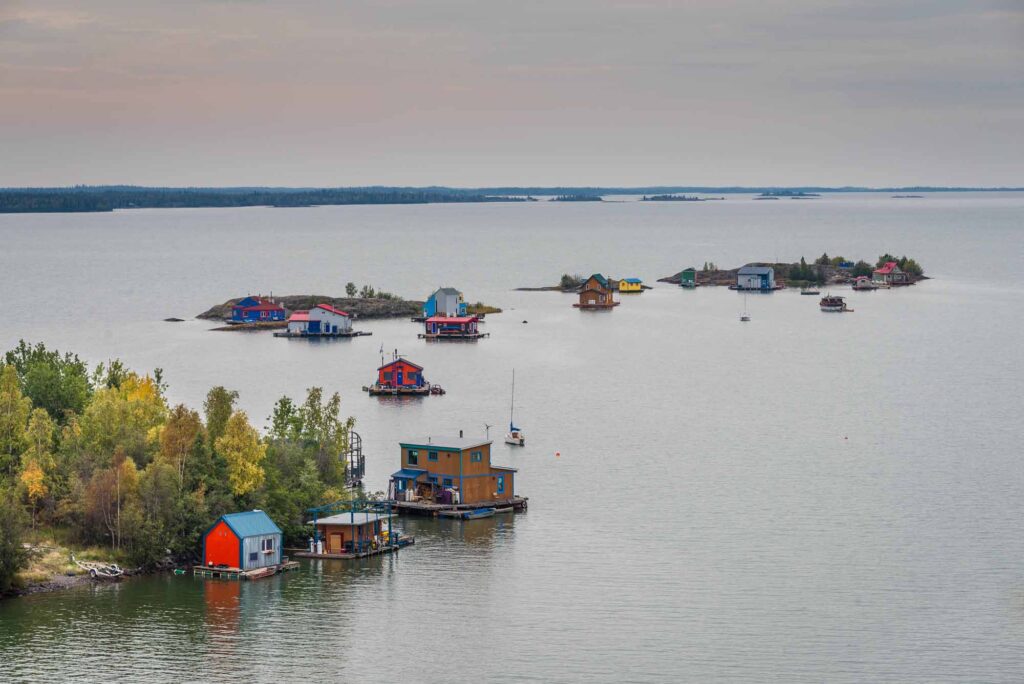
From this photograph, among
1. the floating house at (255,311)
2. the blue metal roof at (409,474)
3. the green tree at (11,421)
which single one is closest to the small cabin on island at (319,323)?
the floating house at (255,311)

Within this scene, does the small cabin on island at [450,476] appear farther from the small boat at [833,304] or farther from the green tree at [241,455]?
the small boat at [833,304]

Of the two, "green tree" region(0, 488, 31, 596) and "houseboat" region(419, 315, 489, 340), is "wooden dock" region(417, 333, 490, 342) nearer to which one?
"houseboat" region(419, 315, 489, 340)

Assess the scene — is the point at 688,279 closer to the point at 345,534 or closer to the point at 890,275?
the point at 890,275

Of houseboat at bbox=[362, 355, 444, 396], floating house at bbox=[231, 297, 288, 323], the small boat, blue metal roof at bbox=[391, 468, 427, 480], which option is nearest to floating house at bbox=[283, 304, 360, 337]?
floating house at bbox=[231, 297, 288, 323]

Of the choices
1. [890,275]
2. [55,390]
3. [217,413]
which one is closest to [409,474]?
[217,413]

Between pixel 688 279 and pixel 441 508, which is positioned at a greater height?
pixel 688 279
